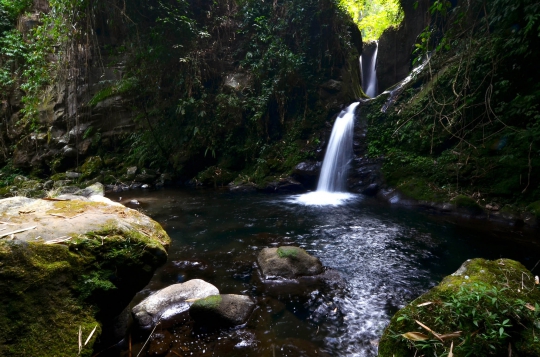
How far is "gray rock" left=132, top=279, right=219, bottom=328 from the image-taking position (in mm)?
2959

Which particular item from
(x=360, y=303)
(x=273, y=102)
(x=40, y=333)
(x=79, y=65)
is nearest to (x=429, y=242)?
(x=360, y=303)

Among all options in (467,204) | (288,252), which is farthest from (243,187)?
(467,204)

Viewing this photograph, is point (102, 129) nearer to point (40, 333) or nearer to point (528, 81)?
point (40, 333)

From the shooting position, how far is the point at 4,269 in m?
1.72

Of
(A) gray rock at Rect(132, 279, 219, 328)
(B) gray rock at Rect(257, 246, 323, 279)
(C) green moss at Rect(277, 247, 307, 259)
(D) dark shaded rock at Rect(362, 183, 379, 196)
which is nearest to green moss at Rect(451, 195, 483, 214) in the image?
(D) dark shaded rock at Rect(362, 183, 379, 196)

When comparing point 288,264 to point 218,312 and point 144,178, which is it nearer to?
point 218,312

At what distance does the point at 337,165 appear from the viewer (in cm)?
1041

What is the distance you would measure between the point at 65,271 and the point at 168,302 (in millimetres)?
1459

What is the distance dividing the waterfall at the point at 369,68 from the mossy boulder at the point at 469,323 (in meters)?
15.8

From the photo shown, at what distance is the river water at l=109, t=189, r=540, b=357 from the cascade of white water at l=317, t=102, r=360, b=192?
61.8 inches

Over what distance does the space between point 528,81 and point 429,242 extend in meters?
4.99

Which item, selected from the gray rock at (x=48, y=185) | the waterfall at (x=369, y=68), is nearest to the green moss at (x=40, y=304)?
the gray rock at (x=48, y=185)

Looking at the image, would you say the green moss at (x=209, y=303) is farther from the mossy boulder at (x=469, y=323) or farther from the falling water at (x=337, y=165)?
the falling water at (x=337, y=165)

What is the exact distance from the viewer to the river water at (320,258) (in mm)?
2758
